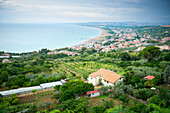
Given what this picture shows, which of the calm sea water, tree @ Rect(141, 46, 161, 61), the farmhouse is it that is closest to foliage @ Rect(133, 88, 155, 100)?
the farmhouse

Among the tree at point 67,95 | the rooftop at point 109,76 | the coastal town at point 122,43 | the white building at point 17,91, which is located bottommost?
the white building at point 17,91

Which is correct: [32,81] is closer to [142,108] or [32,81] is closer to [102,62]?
[142,108]

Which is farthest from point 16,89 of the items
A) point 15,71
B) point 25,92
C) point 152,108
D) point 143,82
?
point 143,82

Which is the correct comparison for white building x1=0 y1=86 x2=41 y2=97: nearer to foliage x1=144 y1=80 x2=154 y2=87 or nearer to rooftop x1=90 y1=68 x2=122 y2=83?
rooftop x1=90 y1=68 x2=122 y2=83

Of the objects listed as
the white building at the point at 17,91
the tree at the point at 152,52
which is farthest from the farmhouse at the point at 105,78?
the tree at the point at 152,52

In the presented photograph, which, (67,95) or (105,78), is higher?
(105,78)

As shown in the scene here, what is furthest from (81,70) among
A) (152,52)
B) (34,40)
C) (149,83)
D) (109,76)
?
(34,40)

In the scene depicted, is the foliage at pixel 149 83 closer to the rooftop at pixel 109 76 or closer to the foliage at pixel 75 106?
the rooftop at pixel 109 76

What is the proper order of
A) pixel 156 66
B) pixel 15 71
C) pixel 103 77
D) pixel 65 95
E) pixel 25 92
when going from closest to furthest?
1. pixel 65 95
2. pixel 25 92
3. pixel 103 77
4. pixel 15 71
5. pixel 156 66

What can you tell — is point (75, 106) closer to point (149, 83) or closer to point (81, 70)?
point (149, 83)

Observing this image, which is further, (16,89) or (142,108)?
(16,89)

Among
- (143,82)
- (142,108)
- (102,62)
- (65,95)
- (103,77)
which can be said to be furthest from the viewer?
(102,62)
